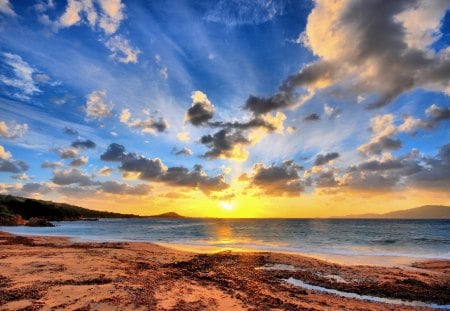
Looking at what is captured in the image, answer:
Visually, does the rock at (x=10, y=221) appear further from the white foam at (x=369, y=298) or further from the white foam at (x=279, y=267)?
the white foam at (x=369, y=298)

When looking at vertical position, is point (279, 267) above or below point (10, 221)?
below

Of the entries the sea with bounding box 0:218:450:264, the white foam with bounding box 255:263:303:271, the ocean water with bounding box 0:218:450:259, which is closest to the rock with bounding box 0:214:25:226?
the ocean water with bounding box 0:218:450:259

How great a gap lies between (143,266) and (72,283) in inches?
275

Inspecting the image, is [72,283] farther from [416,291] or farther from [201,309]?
[416,291]

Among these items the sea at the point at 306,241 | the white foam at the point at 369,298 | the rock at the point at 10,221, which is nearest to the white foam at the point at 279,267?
the white foam at the point at 369,298

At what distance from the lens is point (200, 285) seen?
16312 mm

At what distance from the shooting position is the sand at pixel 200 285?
12.4 m

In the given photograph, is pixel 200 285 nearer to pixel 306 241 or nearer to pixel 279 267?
pixel 279 267

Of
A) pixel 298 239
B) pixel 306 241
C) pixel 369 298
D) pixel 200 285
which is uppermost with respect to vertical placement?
pixel 298 239

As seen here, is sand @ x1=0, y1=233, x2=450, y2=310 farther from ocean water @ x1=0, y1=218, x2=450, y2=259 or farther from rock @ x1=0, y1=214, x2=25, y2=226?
rock @ x1=0, y1=214, x2=25, y2=226

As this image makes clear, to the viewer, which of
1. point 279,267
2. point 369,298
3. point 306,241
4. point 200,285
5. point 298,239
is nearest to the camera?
point 369,298

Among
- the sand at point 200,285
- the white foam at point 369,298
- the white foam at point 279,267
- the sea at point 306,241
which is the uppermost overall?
the sea at point 306,241

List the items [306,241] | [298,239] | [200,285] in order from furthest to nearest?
[298,239] → [306,241] → [200,285]

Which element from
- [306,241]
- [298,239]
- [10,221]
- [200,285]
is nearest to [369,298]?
[200,285]
